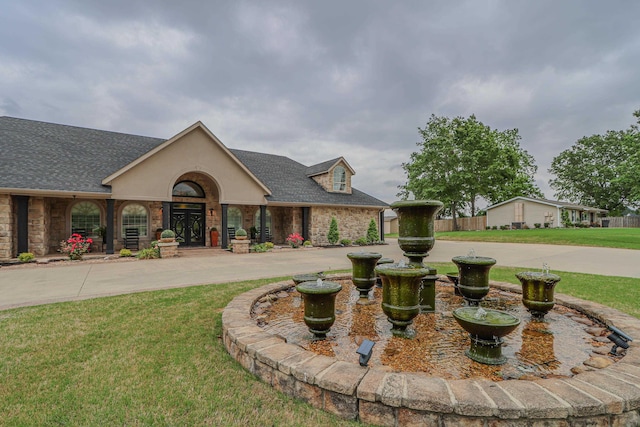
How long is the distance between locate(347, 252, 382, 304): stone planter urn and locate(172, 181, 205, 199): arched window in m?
13.5

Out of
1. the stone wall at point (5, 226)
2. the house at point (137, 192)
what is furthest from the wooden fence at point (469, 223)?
the stone wall at point (5, 226)

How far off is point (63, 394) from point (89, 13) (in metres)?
12.1

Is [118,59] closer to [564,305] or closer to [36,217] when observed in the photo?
[36,217]

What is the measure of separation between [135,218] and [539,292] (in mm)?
16560

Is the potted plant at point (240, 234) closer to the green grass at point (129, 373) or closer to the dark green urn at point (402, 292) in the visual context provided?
the green grass at point (129, 373)

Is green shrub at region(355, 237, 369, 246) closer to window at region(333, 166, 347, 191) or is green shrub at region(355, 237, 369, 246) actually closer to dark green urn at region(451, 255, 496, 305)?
window at region(333, 166, 347, 191)

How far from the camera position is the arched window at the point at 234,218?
56.6 feet

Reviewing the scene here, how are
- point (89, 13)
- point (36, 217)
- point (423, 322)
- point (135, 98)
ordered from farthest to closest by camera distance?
point (135, 98) → point (36, 217) → point (89, 13) → point (423, 322)

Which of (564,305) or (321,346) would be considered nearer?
(321,346)

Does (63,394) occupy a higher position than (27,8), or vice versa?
(27,8)

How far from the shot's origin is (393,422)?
6.88 feet

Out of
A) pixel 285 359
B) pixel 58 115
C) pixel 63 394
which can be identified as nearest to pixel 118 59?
pixel 58 115

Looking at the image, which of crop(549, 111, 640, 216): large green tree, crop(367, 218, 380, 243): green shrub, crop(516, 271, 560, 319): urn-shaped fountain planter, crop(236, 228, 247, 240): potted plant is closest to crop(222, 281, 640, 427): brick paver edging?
crop(516, 271, 560, 319): urn-shaped fountain planter

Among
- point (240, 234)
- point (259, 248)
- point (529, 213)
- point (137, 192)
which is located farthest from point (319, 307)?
point (529, 213)
